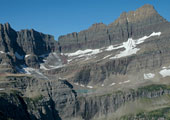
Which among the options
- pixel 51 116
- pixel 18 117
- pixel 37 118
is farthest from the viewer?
pixel 51 116

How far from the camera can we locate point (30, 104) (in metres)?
174

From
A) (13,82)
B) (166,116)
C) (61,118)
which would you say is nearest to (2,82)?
(13,82)

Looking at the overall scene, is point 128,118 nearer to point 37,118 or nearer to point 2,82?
point 37,118

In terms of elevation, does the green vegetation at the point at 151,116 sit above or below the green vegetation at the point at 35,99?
below

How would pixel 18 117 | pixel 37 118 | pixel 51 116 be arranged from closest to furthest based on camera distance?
pixel 18 117
pixel 37 118
pixel 51 116

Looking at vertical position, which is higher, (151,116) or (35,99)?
(35,99)

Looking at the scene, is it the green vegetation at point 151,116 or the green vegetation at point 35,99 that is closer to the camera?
the green vegetation at point 35,99

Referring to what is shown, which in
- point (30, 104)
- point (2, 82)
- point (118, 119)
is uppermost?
point (2, 82)

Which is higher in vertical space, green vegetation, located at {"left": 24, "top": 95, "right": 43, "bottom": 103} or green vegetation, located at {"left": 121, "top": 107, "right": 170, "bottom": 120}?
green vegetation, located at {"left": 24, "top": 95, "right": 43, "bottom": 103}

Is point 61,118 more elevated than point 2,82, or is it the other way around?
point 2,82

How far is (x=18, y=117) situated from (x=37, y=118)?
2888cm

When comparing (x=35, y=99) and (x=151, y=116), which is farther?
(x=151, y=116)

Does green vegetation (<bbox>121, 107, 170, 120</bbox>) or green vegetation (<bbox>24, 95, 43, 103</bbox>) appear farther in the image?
green vegetation (<bbox>121, 107, 170, 120</bbox>)

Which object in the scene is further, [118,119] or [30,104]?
[118,119]
